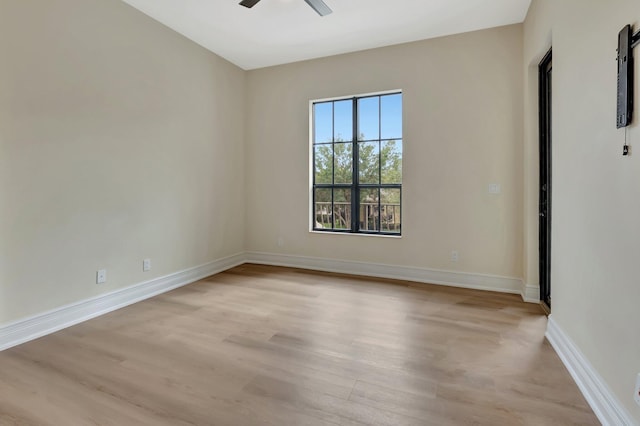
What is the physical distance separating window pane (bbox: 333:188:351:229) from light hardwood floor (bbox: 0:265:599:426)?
148 cm

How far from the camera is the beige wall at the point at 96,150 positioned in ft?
7.70

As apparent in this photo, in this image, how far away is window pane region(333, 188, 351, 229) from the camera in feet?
14.7

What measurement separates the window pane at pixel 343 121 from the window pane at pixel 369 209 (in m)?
0.82

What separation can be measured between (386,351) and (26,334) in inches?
108

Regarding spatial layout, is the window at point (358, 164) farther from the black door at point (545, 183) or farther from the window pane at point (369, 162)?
the black door at point (545, 183)

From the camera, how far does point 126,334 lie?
2.50 metres

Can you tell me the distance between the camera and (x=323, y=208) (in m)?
4.64

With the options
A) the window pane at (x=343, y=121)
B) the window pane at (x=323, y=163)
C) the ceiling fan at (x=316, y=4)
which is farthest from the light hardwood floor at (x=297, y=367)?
the ceiling fan at (x=316, y=4)

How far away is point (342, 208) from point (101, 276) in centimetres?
294

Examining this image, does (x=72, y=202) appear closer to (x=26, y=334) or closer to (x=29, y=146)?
(x=29, y=146)

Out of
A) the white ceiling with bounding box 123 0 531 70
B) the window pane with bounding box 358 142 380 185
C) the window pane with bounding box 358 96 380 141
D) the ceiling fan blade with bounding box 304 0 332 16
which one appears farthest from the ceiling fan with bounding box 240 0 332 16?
the window pane with bounding box 358 142 380 185

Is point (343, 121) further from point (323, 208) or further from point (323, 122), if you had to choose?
point (323, 208)

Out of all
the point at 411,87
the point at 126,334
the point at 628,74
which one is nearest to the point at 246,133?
the point at 411,87

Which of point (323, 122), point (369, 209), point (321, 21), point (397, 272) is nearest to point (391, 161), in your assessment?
point (369, 209)
